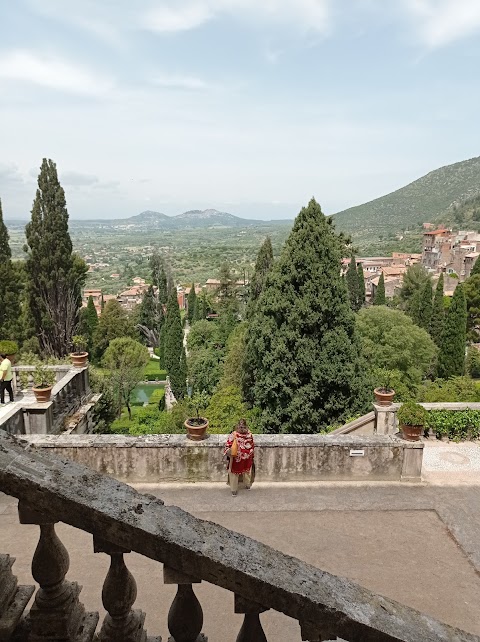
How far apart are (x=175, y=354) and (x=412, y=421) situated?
3073 cm

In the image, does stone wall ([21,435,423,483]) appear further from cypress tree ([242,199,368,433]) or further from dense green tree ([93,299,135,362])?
dense green tree ([93,299,135,362])

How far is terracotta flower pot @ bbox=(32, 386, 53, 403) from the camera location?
342 inches

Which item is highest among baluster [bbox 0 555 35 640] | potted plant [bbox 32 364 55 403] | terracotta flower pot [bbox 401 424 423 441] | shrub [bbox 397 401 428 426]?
baluster [bbox 0 555 35 640]

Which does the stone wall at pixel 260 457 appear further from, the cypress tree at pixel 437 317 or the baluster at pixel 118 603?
the cypress tree at pixel 437 317

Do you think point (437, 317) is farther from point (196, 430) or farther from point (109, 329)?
point (196, 430)

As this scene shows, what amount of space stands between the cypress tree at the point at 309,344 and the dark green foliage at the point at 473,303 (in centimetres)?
3191

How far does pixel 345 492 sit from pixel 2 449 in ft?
21.2

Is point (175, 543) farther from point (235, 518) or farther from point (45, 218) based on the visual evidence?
point (45, 218)

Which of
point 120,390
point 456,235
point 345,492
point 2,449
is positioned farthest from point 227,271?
point 456,235

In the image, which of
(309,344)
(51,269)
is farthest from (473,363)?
(51,269)

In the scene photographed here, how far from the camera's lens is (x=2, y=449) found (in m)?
1.75

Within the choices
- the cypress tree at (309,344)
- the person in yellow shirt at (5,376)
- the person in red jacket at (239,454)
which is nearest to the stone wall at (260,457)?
the person in red jacket at (239,454)

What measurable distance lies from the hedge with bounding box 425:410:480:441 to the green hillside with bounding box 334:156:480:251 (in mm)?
155533

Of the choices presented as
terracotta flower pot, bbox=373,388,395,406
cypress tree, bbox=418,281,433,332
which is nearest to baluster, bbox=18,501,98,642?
terracotta flower pot, bbox=373,388,395,406
